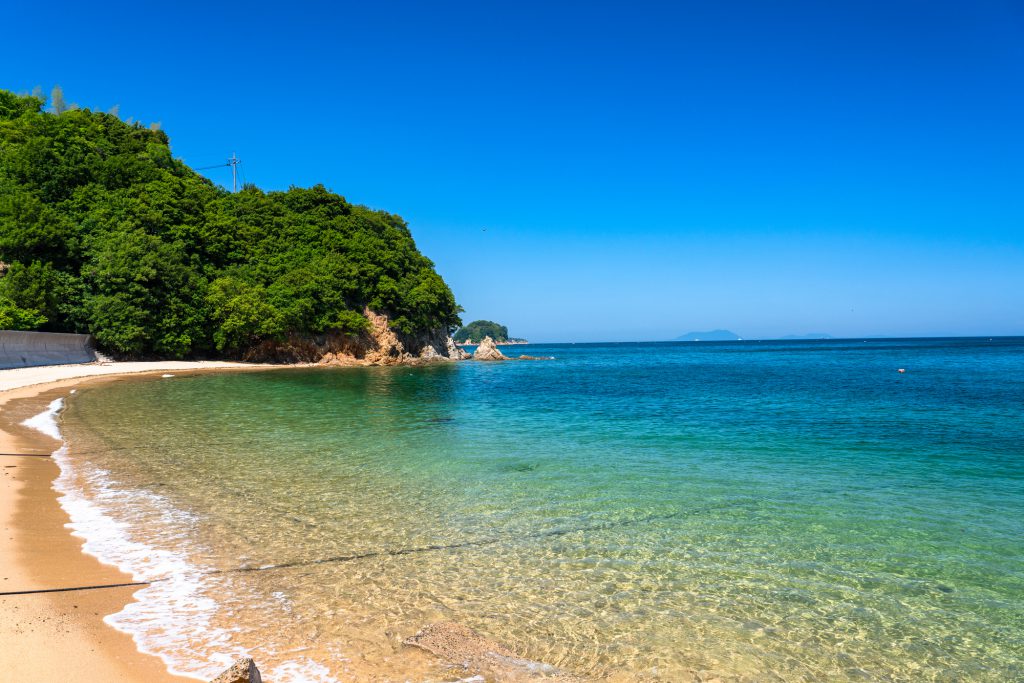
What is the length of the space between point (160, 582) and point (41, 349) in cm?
4110

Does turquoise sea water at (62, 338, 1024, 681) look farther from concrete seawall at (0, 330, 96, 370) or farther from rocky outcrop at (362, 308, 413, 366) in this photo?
rocky outcrop at (362, 308, 413, 366)

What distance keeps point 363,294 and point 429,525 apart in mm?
59315

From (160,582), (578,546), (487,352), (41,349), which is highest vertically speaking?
(41,349)

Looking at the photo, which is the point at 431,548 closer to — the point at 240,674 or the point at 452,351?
the point at 240,674

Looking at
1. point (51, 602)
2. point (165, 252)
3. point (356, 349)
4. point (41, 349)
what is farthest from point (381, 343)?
point (51, 602)

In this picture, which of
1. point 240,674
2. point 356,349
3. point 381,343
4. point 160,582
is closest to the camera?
point 240,674

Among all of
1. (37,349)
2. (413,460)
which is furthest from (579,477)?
(37,349)

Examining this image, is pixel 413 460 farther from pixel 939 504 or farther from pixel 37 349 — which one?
pixel 37 349

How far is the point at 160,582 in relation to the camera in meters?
5.96

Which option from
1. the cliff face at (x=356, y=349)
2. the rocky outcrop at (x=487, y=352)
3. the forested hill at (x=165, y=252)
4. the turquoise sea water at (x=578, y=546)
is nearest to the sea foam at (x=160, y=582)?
the turquoise sea water at (x=578, y=546)

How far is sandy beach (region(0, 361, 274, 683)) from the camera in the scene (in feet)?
13.7

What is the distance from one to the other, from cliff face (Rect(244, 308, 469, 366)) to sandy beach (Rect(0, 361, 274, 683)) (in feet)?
163

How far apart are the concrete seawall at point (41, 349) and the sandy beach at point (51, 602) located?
2907cm

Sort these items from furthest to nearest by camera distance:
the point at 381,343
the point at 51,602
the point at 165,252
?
the point at 381,343 → the point at 165,252 → the point at 51,602
